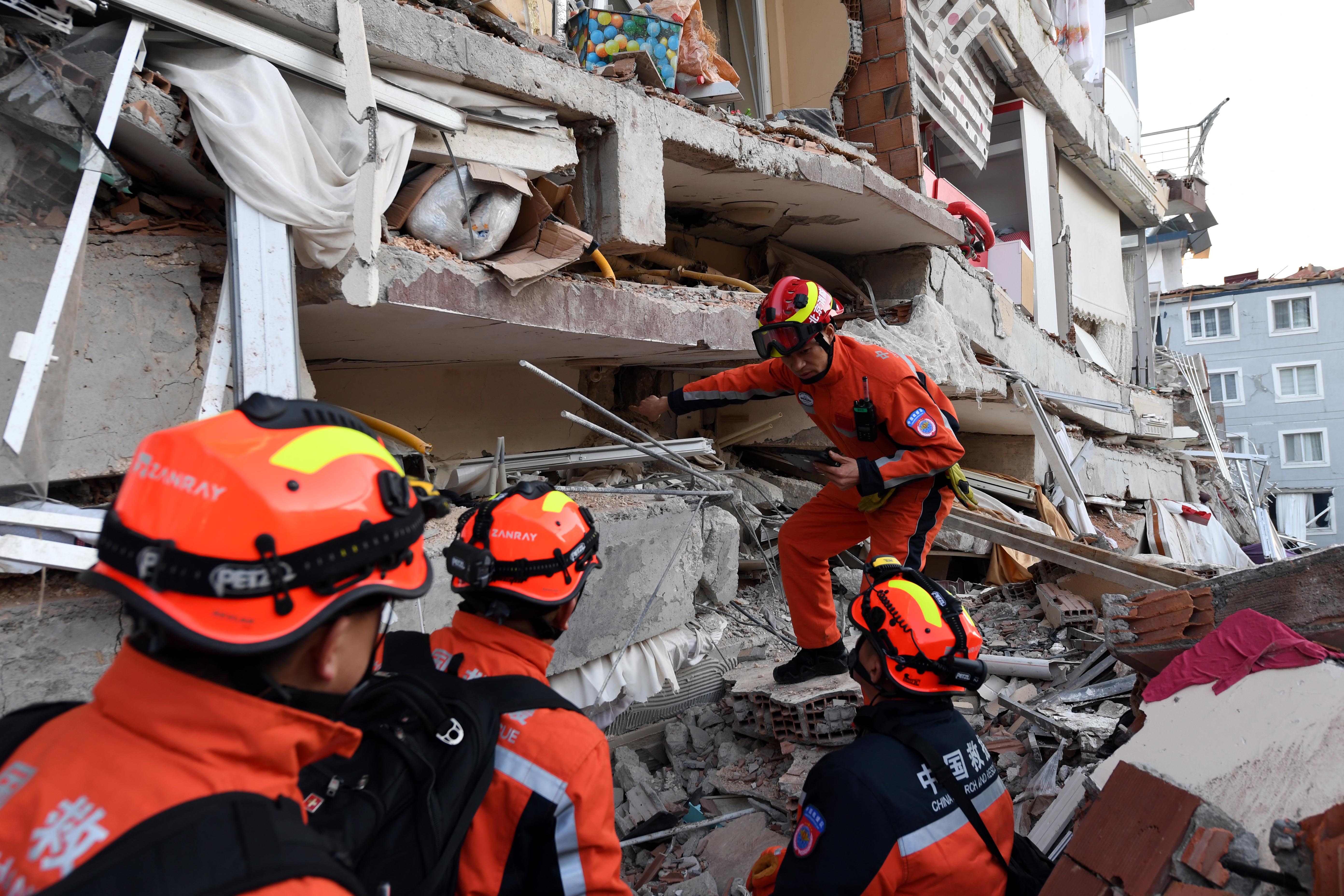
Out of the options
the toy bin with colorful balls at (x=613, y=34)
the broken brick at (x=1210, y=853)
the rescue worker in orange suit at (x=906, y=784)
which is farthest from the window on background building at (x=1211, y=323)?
the rescue worker in orange suit at (x=906, y=784)

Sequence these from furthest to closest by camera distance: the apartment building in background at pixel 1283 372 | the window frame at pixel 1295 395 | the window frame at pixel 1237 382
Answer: the window frame at pixel 1237 382
the window frame at pixel 1295 395
the apartment building in background at pixel 1283 372

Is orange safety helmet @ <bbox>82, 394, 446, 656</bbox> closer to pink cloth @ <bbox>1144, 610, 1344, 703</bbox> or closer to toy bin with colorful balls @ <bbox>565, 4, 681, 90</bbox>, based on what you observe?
pink cloth @ <bbox>1144, 610, 1344, 703</bbox>

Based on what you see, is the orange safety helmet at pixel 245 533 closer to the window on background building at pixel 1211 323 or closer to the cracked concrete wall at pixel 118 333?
the cracked concrete wall at pixel 118 333

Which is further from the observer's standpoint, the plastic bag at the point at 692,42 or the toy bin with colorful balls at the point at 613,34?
the plastic bag at the point at 692,42

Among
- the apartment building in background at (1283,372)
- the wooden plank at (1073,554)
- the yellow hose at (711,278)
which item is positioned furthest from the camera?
the apartment building in background at (1283,372)

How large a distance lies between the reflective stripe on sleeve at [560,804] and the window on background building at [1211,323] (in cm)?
3330

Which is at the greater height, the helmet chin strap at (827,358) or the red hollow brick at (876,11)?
the red hollow brick at (876,11)

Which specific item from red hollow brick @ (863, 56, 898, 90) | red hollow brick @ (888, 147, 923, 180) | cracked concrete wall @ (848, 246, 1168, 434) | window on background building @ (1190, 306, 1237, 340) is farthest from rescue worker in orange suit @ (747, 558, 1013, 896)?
window on background building @ (1190, 306, 1237, 340)

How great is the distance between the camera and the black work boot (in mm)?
4492

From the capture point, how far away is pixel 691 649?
4617 mm

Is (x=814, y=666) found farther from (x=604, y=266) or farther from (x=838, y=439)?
(x=604, y=266)

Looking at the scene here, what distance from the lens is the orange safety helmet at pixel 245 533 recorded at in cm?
101

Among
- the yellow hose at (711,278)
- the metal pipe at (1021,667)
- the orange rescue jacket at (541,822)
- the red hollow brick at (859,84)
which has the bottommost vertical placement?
the metal pipe at (1021,667)

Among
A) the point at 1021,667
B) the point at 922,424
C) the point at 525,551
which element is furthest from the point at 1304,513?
the point at 525,551
